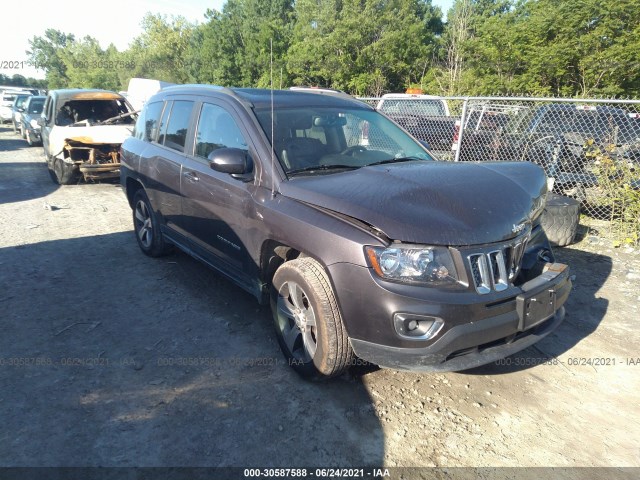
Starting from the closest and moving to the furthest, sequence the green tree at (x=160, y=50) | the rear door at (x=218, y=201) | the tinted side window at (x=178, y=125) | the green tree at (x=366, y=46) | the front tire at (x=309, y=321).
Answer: the front tire at (x=309, y=321)
the rear door at (x=218, y=201)
the tinted side window at (x=178, y=125)
the green tree at (x=366, y=46)
the green tree at (x=160, y=50)

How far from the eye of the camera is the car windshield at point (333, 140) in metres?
3.24

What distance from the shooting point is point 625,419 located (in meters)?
2.74

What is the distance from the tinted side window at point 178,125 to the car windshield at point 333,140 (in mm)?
1160

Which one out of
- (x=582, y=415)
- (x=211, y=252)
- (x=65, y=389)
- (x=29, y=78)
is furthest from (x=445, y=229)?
(x=29, y=78)

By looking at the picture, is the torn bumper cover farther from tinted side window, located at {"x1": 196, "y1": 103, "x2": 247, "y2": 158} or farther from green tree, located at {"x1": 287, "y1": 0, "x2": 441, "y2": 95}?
green tree, located at {"x1": 287, "y1": 0, "x2": 441, "y2": 95}

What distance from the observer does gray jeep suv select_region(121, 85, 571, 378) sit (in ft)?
7.77

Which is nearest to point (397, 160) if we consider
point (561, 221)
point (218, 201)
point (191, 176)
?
point (218, 201)

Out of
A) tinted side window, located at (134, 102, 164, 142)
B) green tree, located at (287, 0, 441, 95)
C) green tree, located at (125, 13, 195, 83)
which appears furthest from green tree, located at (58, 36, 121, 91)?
tinted side window, located at (134, 102, 164, 142)

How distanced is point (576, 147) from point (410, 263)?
19.9ft

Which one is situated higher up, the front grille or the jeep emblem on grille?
the jeep emblem on grille

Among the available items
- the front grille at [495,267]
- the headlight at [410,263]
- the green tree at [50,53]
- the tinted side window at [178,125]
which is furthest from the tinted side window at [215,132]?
the green tree at [50,53]

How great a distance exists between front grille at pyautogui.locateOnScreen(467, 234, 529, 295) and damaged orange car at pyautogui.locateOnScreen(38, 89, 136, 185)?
8.16 metres

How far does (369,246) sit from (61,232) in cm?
549

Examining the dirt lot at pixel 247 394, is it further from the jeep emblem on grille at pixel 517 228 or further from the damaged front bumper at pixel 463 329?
the jeep emblem on grille at pixel 517 228
